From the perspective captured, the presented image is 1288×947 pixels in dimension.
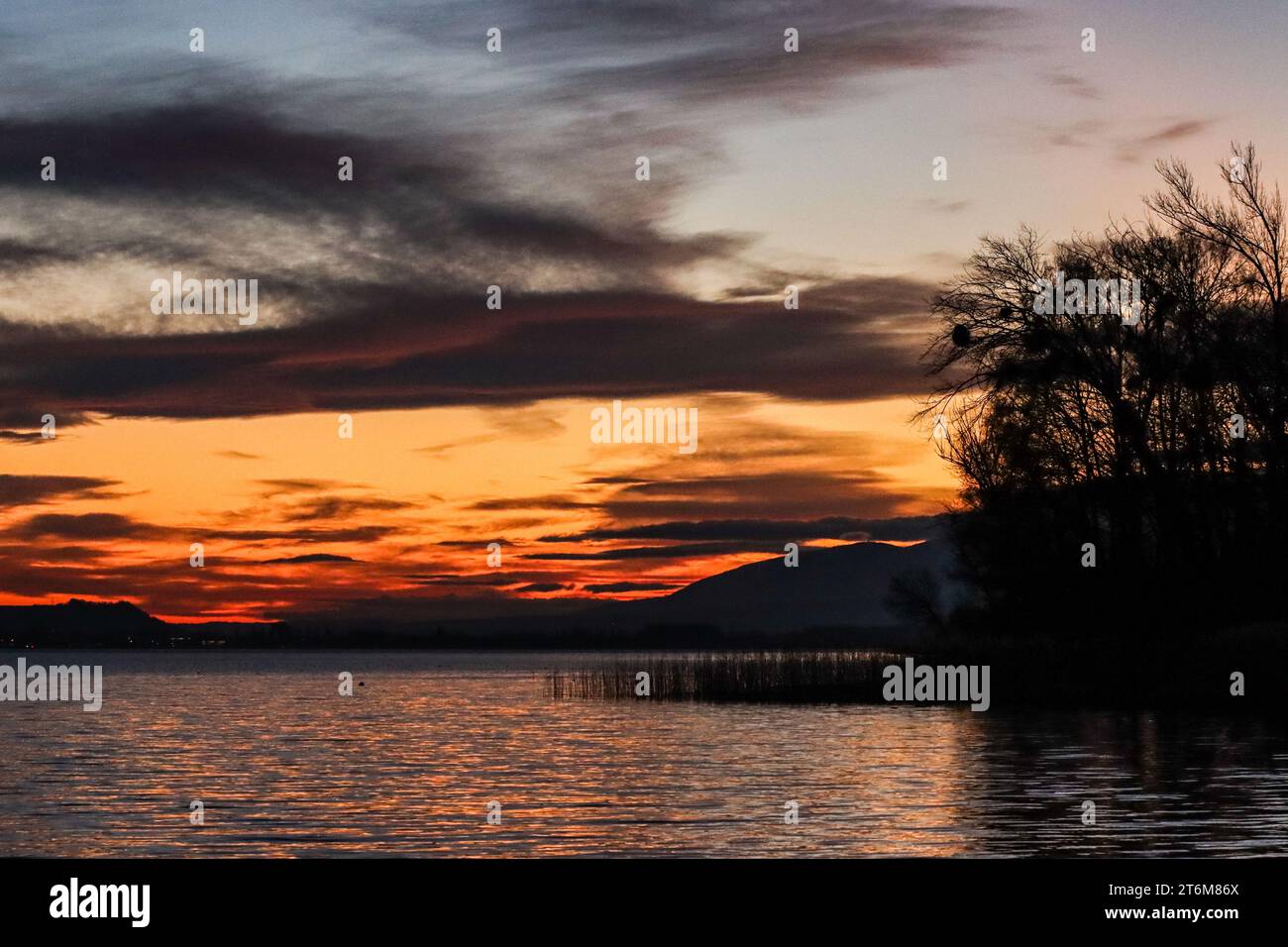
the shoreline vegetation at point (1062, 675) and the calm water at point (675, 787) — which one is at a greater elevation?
the shoreline vegetation at point (1062, 675)

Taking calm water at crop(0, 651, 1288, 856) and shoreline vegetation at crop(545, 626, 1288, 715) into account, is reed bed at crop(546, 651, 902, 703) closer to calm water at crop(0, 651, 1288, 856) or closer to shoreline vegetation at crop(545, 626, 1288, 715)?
shoreline vegetation at crop(545, 626, 1288, 715)

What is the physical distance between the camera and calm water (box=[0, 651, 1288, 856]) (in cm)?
2602

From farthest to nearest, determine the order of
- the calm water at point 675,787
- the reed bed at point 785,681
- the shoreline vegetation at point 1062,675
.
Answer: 1. the reed bed at point 785,681
2. the shoreline vegetation at point 1062,675
3. the calm water at point 675,787

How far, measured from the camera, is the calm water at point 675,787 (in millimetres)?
26016

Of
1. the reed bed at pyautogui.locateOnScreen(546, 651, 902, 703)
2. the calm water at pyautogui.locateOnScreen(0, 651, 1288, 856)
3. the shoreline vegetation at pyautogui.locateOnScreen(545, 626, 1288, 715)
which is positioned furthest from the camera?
the reed bed at pyautogui.locateOnScreen(546, 651, 902, 703)

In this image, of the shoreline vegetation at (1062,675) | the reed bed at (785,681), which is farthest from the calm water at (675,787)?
the reed bed at (785,681)

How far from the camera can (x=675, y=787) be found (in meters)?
35.8

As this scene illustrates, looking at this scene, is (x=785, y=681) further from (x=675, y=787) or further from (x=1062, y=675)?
(x=675, y=787)

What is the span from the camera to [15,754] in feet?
171

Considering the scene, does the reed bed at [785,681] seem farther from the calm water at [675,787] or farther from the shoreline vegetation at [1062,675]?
the calm water at [675,787]

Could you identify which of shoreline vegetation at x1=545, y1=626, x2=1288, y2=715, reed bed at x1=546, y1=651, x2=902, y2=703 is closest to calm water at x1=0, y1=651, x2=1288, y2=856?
shoreline vegetation at x1=545, y1=626, x2=1288, y2=715

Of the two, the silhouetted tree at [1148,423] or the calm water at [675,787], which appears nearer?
the calm water at [675,787]
